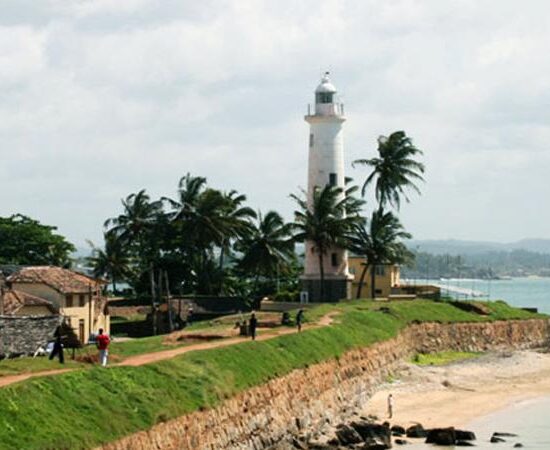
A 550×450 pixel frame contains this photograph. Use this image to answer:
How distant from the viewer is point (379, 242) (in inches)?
3041

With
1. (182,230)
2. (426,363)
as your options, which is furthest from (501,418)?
(182,230)

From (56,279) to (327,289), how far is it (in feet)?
62.2

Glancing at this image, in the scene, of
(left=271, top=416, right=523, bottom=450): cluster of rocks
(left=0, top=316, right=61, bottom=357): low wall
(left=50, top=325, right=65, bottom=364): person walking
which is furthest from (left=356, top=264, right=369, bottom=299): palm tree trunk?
(left=50, top=325, right=65, bottom=364): person walking

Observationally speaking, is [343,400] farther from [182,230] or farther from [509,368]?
[182,230]

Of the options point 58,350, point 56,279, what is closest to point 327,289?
point 56,279

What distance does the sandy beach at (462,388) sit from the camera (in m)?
50.4

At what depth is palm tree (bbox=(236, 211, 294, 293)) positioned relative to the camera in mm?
83062

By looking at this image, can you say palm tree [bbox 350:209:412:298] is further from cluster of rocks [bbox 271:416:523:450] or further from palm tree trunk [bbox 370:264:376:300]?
cluster of rocks [bbox 271:416:523:450]

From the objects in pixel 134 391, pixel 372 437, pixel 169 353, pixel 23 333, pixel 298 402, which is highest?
pixel 23 333

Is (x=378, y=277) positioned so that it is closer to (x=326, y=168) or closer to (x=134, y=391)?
(x=326, y=168)

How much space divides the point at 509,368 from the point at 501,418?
16.0 m

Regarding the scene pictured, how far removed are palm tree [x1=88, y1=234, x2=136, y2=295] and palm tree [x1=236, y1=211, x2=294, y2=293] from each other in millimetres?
9818

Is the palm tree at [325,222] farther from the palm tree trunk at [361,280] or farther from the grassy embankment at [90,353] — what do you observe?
the grassy embankment at [90,353]

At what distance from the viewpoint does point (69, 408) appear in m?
29.9
